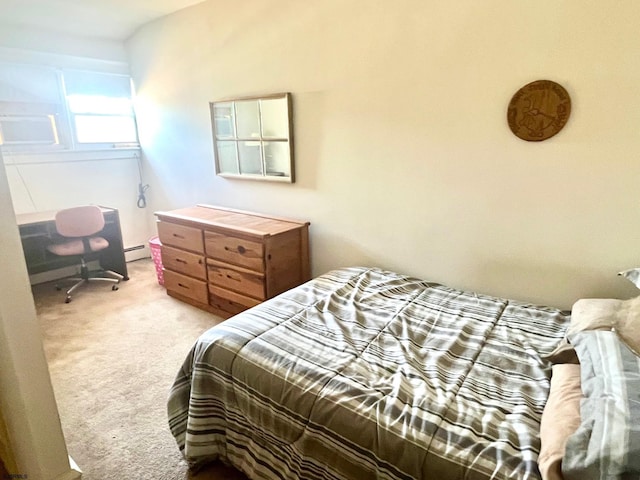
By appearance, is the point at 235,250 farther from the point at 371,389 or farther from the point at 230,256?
the point at 371,389

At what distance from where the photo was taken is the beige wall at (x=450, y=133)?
186cm

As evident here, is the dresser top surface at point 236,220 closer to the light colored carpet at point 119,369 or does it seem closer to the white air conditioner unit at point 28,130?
the light colored carpet at point 119,369

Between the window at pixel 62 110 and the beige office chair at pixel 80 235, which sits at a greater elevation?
the window at pixel 62 110

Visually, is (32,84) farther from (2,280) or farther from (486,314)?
(486,314)

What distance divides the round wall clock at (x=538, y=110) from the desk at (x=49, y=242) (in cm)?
352

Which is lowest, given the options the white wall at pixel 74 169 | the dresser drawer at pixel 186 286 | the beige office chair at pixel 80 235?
the dresser drawer at pixel 186 286

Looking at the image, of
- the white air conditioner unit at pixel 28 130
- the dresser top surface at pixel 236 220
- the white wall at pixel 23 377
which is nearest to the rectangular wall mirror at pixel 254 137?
the dresser top surface at pixel 236 220

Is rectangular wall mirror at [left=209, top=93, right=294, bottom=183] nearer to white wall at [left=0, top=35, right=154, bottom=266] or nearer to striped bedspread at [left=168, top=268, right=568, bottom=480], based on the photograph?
A: striped bedspread at [left=168, top=268, right=568, bottom=480]

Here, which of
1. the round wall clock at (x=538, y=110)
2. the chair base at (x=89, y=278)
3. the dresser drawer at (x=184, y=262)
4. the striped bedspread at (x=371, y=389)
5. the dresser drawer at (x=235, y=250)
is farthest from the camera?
the chair base at (x=89, y=278)

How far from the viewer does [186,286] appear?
10.8 feet

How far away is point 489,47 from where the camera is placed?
6.73 ft

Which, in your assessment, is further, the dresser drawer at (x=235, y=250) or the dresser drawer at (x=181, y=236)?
the dresser drawer at (x=181, y=236)

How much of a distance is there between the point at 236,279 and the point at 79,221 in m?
1.66

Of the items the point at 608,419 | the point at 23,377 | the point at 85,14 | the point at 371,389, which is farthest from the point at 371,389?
the point at 85,14
